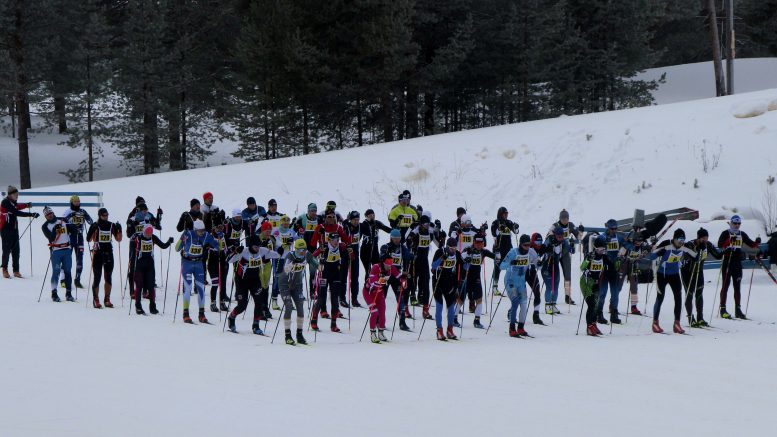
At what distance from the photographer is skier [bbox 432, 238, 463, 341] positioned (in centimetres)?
1365

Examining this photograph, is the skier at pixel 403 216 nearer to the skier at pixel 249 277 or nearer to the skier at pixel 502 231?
the skier at pixel 502 231

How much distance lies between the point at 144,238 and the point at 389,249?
4.71m

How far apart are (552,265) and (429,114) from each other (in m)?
21.1

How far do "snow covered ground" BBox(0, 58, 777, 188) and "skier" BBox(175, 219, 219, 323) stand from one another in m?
26.6

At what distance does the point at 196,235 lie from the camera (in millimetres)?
14664

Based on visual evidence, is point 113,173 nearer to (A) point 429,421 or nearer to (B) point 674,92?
(B) point 674,92

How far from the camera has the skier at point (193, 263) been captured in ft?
47.6

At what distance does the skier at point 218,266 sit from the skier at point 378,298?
3.44 meters

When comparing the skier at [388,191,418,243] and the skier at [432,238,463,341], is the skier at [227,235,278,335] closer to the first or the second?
the skier at [432,238,463,341]

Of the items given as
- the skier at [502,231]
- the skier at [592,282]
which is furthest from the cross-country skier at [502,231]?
the skier at [592,282]

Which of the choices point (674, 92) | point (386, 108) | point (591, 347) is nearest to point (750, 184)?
point (591, 347)

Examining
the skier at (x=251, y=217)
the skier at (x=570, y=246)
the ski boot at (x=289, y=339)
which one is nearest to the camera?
the ski boot at (x=289, y=339)

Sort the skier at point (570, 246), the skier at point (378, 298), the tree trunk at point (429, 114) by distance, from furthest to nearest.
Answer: the tree trunk at point (429, 114) < the skier at point (570, 246) < the skier at point (378, 298)

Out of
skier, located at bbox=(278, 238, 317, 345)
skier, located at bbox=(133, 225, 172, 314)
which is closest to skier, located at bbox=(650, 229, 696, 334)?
skier, located at bbox=(278, 238, 317, 345)
